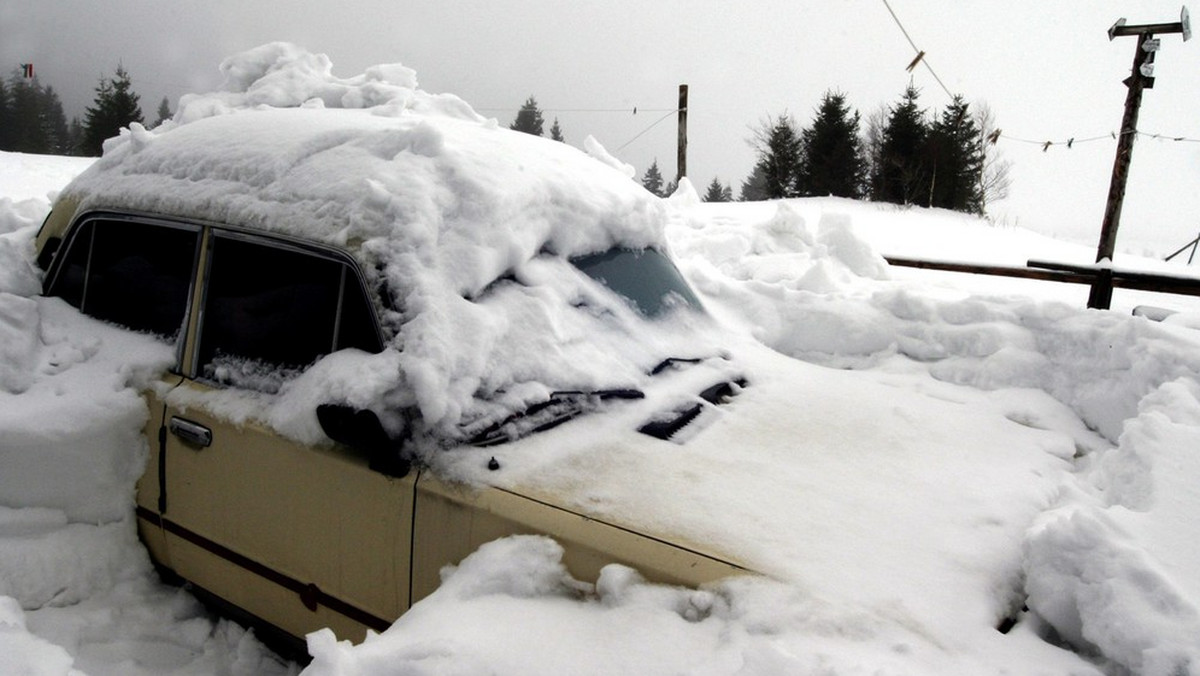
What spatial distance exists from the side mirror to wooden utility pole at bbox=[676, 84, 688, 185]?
19.6 meters

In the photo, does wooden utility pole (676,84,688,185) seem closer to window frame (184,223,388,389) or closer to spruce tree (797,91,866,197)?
spruce tree (797,91,866,197)

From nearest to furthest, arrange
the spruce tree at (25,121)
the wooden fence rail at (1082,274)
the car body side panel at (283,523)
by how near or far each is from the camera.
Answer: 1. the car body side panel at (283,523)
2. the wooden fence rail at (1082,274)
3. the spruce tree at (25,121)

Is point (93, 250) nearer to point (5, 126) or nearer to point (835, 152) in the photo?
point (835, 152)

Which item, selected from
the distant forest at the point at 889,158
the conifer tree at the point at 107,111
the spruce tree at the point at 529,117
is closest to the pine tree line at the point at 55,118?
the conifer tree at the point at 107,111

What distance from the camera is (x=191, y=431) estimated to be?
2.43 m

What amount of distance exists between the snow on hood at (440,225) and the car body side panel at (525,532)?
241 mm

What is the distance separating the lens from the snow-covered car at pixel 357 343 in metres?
1.98

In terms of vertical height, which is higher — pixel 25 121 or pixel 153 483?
pixel 25 121

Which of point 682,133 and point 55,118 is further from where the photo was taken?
point 55,118

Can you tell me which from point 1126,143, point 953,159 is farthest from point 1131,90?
point 953,159

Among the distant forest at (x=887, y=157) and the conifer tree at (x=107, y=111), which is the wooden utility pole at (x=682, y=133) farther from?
the conifer tree at (x=107, y=111)

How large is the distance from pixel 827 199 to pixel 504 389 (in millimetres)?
28290

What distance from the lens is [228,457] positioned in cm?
233

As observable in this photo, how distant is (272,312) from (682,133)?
19.9m
